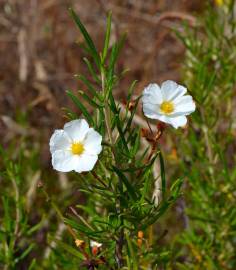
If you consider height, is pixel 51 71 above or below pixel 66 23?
below

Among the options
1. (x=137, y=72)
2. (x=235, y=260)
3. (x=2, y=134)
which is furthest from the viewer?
(x=137, y=72)

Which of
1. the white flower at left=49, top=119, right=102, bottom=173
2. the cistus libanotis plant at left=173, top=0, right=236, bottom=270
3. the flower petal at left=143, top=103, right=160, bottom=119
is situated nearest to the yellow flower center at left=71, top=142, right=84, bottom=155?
the white flower at left=49, top=119, right=102, bottom=173

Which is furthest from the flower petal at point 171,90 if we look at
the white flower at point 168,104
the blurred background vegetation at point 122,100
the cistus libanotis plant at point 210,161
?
the cistus libanotis plant at point 210,161

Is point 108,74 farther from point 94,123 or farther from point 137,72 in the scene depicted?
point 137,72

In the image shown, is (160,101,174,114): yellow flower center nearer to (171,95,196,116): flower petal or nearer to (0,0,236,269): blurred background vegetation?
(171,95,196,116): flower petal

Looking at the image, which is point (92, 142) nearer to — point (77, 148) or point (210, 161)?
point (77, 148)

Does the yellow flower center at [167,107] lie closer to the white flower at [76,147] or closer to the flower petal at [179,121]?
the flower petal at [179,121]

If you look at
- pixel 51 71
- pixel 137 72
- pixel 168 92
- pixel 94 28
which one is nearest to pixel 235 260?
→ pixel 168 92
